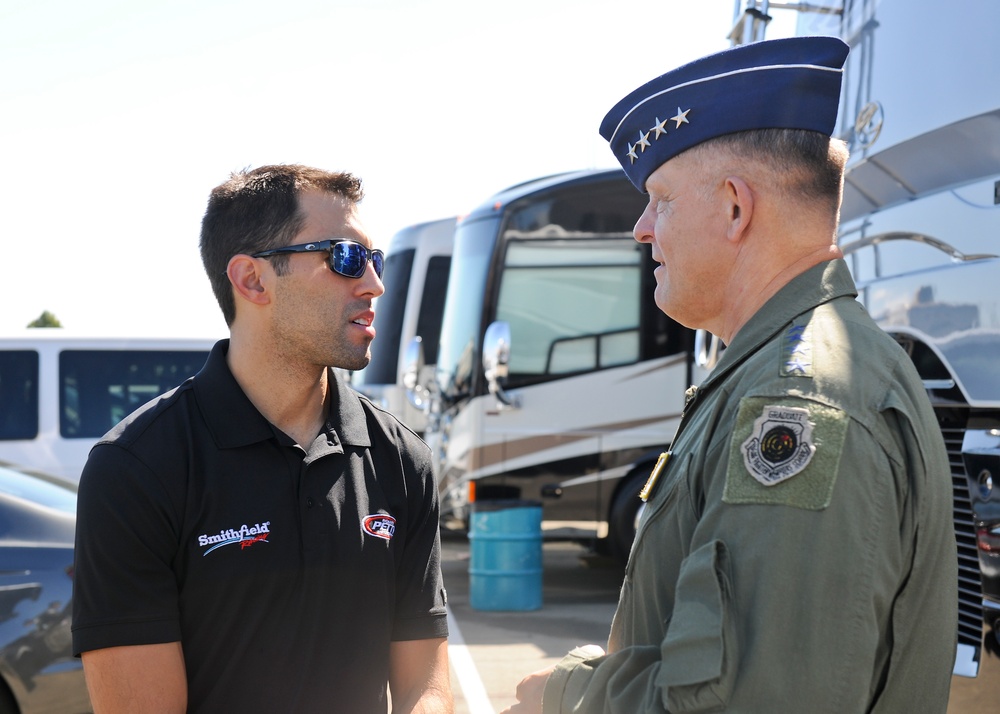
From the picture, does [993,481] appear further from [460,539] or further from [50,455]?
[460,539]

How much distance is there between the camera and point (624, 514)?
8273mm

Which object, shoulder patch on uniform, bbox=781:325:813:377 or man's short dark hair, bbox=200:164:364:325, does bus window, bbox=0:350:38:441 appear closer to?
man's short dark hair, bbox=200:164:364:325

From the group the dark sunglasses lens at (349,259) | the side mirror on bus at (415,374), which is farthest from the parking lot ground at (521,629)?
the dark sunglasses lens at (349,259)

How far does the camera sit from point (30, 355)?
8289 mm

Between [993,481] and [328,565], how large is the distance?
6.68ft

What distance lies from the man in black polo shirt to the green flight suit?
0.73m

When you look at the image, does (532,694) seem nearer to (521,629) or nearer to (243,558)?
(243,558)

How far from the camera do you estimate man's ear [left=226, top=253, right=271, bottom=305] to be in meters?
2.41

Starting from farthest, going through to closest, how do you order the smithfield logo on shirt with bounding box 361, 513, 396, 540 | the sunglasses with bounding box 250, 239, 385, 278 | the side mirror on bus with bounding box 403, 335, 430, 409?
the side mirror on bus with bounding box 403, 335, 430, 409, the sunglasses with bounding box 250, 239, 385, 278, the smithfield logo on shirt with bounding box 361, 513, 396, 540

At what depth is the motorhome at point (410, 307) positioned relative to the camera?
11.1m

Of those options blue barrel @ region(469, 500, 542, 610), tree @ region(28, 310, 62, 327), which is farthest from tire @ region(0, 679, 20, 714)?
tree @ region(28, 310, 62, 327)

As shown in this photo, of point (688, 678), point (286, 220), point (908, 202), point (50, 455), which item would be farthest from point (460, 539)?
point (688, 678)

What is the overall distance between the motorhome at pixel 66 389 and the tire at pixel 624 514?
12.2ft

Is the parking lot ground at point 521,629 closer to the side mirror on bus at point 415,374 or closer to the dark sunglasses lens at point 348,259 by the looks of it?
the side mirror on bus at point 415,374
